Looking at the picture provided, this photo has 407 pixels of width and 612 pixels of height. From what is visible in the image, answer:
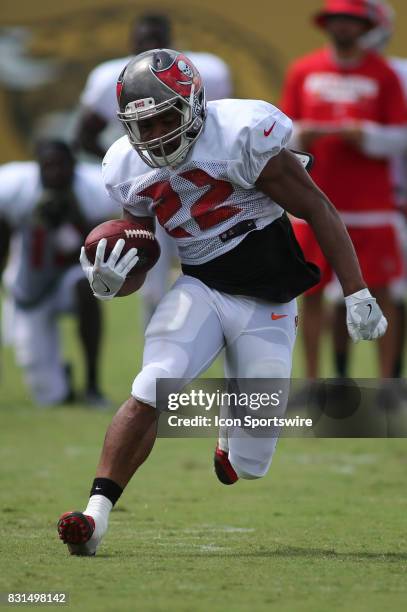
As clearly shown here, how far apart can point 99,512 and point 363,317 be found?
988 millimetres

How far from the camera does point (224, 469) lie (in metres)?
4.64

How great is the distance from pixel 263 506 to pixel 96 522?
1.33 meters

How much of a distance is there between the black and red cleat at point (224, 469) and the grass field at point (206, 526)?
0.16 metres

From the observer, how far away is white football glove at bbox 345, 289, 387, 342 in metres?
4.11

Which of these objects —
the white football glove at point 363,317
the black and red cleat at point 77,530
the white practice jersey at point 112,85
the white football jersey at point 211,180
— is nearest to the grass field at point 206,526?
the black and red cleat at point 77,530

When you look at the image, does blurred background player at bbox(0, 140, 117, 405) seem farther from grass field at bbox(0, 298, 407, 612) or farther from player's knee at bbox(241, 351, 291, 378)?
player's knee at bbox(241, 351, 291, 378)

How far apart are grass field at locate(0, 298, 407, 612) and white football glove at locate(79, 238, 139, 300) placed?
79 centimetres

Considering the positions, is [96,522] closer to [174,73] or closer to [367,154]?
[174,73]

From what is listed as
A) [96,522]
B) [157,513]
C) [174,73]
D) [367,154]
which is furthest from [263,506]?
[367,154]

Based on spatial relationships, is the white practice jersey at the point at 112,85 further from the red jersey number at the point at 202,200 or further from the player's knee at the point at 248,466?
the player's knee at the point at 248,466

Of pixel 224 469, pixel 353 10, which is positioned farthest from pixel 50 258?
pixel 224 469

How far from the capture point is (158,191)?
4219 mm

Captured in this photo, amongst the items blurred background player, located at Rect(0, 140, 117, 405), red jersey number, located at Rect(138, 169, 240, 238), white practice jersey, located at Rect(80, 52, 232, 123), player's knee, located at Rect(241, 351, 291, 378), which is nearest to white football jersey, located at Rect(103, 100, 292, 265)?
red jersey number, located at Rect(138, 169, 240, 238)

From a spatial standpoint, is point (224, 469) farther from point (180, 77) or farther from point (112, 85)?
point (112, 85)
